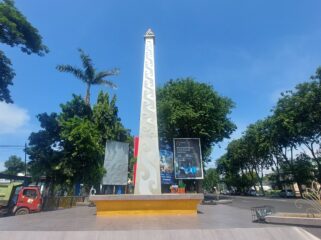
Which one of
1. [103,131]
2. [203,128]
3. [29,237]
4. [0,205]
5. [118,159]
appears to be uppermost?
[203,128]

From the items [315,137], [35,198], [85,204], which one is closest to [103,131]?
[85,204]

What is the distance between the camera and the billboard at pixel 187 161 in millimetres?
23047

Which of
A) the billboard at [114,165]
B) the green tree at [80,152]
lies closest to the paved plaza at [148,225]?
the green tree at [80,152]

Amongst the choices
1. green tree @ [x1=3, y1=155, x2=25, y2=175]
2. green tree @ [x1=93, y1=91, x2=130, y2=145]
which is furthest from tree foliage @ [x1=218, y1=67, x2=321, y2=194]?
green tree @ [x1=3, y1=155, x2=25, y2=175]

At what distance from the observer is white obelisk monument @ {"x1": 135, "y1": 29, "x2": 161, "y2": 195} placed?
39.1 ft

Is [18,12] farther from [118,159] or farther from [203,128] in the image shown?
[203,128]

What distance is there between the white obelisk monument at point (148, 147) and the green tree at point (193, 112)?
1510 cm

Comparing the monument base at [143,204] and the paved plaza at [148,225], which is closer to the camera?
the paved plaza at [148,225]

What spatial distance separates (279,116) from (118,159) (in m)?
22.3

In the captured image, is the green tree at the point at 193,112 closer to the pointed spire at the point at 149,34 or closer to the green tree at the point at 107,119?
the green tree at the point at 107,119

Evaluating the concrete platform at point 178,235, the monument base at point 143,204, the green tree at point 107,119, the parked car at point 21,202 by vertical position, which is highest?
the green tree at point 107,119

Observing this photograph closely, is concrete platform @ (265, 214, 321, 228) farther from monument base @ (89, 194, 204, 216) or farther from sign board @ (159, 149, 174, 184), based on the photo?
sign board @ (159, 149, 174, 184)

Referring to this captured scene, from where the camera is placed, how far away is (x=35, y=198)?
17750 millimetres

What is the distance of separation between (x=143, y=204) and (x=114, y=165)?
1005cm
